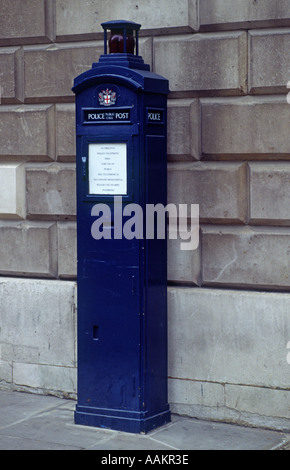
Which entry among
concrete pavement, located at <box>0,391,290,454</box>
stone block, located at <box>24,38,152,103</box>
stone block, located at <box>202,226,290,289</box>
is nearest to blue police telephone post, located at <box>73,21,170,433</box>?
A: concrete pavement, located at <box>0,391,290,454</box>

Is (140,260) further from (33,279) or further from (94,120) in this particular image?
(33,279)

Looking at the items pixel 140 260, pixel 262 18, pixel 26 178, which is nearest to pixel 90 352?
pixel 140 260

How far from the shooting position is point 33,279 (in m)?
6.32

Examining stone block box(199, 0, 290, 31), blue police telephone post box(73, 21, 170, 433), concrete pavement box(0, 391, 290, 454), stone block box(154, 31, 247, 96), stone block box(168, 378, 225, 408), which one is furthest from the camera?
stone block box(168, 378, 225, 408)

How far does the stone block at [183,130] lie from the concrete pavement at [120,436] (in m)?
1.65

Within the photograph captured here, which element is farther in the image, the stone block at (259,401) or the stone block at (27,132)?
the stone block at (27,132)

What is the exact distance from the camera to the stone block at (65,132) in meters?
6.07

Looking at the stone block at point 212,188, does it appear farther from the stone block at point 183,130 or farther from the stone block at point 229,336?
the stone block at point 229,336

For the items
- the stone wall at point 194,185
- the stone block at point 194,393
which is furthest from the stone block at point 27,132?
the stone block at point 194,393

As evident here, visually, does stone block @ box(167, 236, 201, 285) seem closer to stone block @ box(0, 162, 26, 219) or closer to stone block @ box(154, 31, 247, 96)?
stone block @ box(154, 31, 247, 96)

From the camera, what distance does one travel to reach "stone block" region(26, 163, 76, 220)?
241 inches
